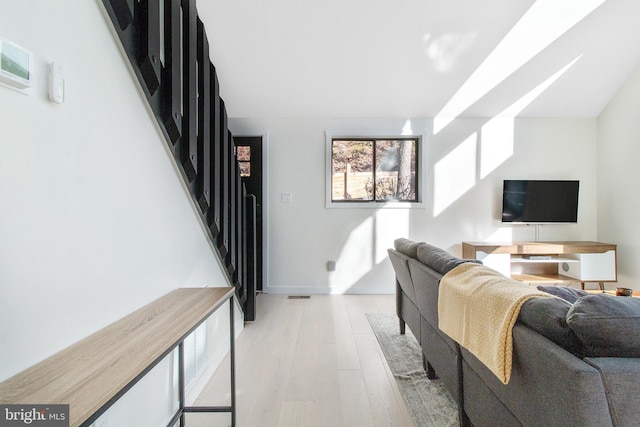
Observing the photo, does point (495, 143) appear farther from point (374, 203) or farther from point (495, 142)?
point (374, 203)

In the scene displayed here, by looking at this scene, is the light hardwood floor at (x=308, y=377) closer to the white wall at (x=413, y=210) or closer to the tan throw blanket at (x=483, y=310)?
the tan throw blanket at (x=483, y=310)

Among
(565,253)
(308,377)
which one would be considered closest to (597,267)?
(565,253)

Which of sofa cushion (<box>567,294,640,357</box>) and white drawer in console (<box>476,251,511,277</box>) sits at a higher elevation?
sofa cushion (<box>567,294,640,357</box>)

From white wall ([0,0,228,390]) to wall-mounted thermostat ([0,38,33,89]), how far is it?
0.03m

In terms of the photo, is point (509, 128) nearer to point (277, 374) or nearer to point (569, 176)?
point (569, 176)

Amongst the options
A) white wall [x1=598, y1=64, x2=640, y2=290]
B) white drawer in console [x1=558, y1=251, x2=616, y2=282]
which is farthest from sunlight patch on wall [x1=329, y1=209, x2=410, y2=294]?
white wall [x1=598, y1=64, x2=640, y2=290]

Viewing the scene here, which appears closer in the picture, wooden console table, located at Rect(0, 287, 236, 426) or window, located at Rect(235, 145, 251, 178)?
wooden console table, located at Rect(0, 287, 236, 426)

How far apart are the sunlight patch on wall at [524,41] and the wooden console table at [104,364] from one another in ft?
11.6

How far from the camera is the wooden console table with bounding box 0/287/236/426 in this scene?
2.23 feet

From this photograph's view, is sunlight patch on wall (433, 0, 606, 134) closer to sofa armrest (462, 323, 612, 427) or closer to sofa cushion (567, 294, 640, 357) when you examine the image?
sofa cushion (567, 294, 640, 357)

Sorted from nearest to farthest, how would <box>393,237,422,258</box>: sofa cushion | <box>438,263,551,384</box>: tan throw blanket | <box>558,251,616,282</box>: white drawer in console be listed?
1. <box>438,263,551,384</box>: tan throw blanket
2. <box>393,237,422,258</box>: sofa cushion
3. <box>558,251,616,282</box>: white drawer in console

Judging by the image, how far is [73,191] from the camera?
1009mm

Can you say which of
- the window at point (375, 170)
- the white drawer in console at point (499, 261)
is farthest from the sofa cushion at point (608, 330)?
the window at point (375, 170)

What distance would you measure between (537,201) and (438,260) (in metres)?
3.05
